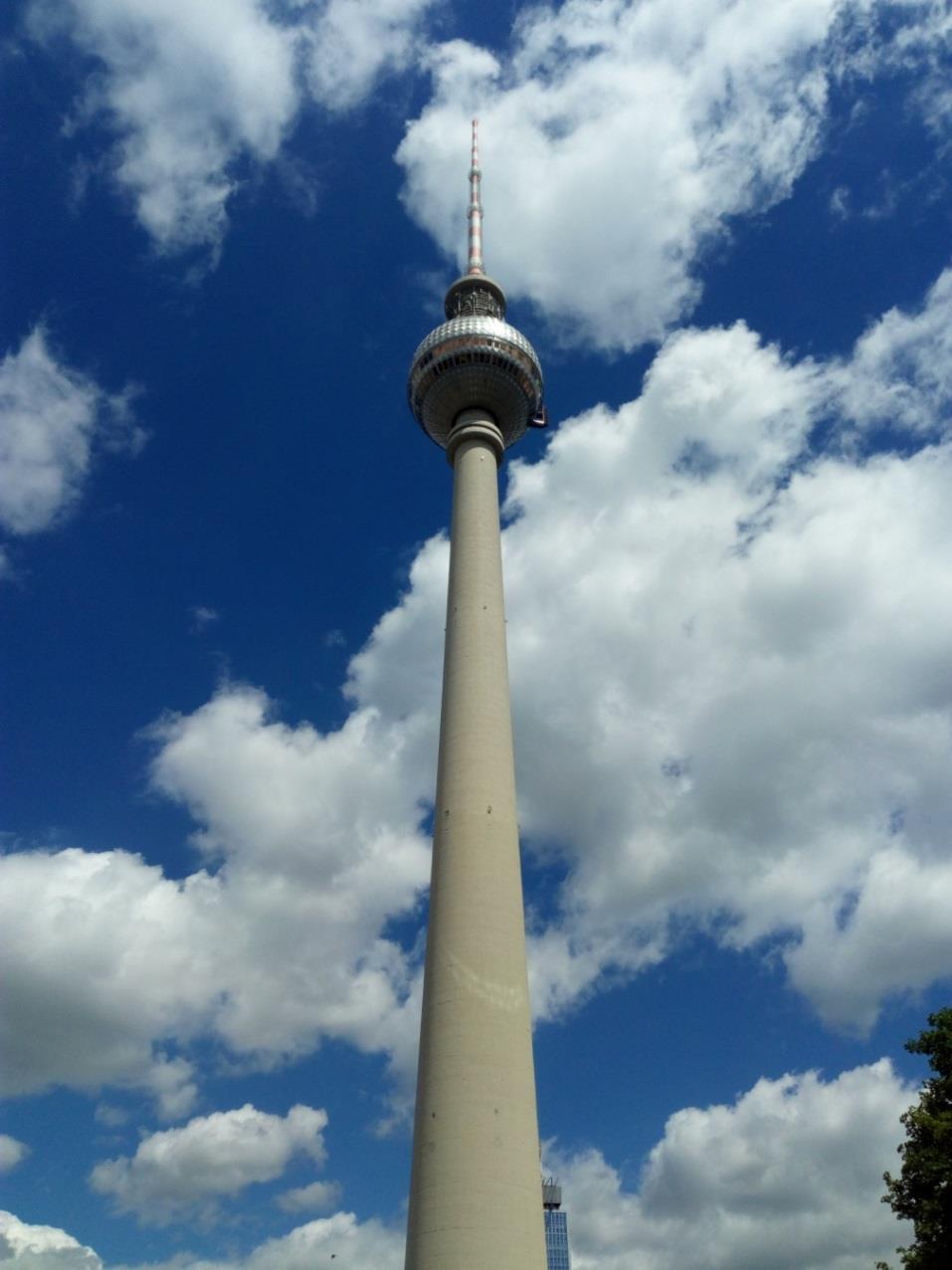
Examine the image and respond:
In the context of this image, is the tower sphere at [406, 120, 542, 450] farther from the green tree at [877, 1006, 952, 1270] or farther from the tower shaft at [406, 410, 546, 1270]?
the green tree at [877, 1006, 952, 1270]

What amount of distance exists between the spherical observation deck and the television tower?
17.0 ft

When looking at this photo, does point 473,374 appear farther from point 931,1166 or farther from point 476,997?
point 931,1166

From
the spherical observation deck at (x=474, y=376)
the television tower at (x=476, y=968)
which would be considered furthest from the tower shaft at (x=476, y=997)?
the spherical observation deck at (x=474, y=376)

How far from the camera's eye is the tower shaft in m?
50.6

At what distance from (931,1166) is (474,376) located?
6655cm

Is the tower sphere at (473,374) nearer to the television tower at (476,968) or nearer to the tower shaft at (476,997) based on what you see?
the television tower at (476,968)

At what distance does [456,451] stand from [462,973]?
45.9 meters

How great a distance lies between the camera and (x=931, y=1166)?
57406 millimetres

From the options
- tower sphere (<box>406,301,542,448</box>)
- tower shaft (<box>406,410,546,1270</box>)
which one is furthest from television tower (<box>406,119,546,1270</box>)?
tower sphere (<box>406,301,542,448</box>)

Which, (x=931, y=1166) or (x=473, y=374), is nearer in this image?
(x=931, y=1166)

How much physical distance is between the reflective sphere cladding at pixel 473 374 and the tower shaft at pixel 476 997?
21.3m

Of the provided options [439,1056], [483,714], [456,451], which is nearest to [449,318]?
[456,451]

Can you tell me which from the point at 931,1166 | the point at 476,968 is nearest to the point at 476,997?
the point at 476,968

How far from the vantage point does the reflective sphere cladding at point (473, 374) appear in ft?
299
